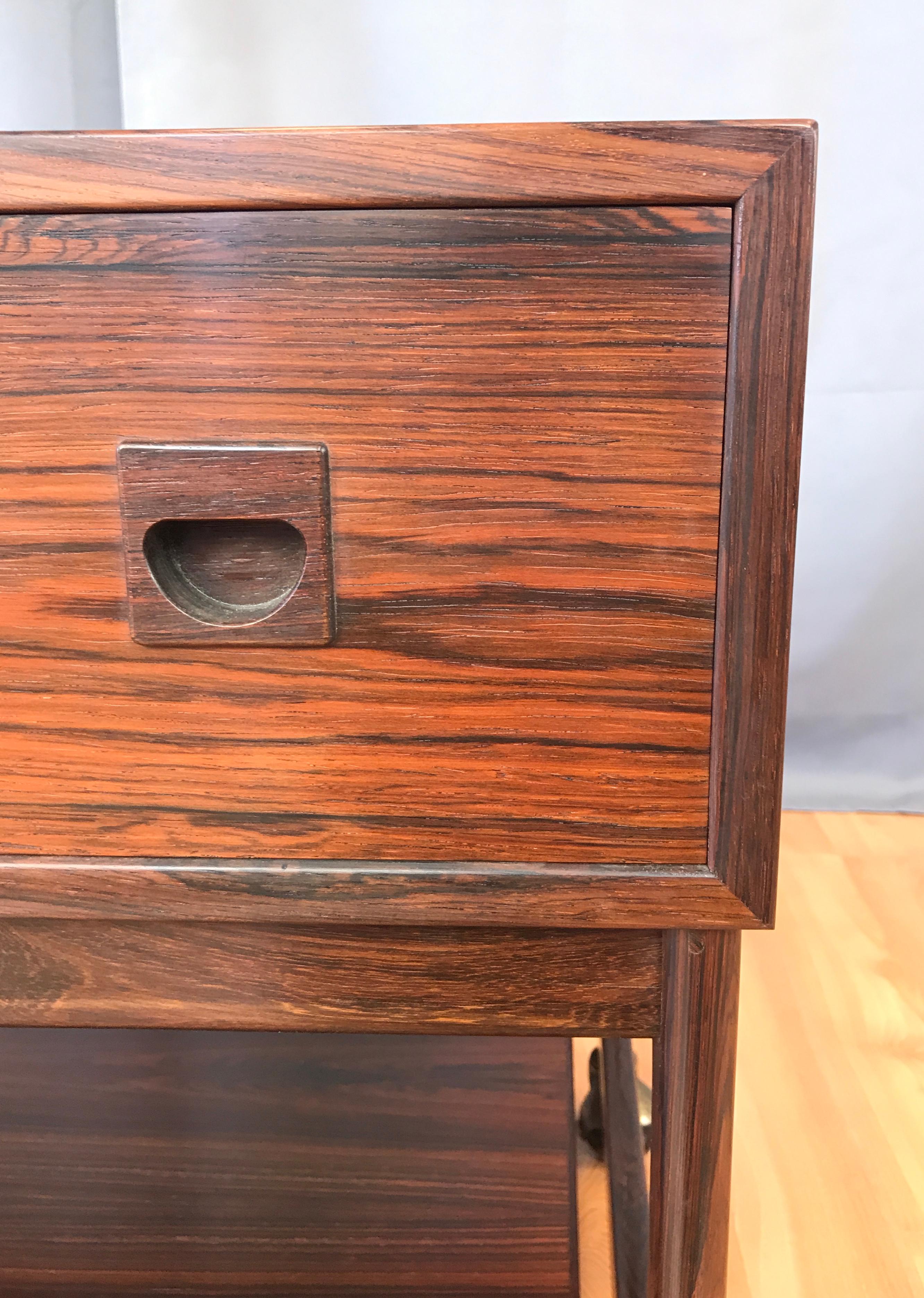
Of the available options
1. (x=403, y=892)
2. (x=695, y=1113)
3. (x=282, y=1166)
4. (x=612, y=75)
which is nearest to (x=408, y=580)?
(x=403, y=892)

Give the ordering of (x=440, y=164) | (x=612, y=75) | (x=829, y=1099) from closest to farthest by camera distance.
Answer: (x=440, y=164) < (x=829, y=1099) < (x=612, y=75)

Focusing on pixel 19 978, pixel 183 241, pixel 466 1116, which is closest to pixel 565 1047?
pixel 466 1116

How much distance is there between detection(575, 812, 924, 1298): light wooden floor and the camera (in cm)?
67

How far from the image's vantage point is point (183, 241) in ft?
1.23

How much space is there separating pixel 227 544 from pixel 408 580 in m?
0.07

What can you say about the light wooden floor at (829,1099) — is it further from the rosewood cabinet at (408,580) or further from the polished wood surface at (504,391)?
the polished wood surface at (504,391)

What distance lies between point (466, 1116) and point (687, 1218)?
0.29 m

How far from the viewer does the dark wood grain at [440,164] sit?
36 cm

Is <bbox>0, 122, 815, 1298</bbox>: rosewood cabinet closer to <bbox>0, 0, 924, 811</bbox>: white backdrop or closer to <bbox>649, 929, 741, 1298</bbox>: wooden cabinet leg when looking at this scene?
<bbox>649, 929, 741, 1298</bbox>: wooden cabinet leg

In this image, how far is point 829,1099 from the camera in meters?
0.83

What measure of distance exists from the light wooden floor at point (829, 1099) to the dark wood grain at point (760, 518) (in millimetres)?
392

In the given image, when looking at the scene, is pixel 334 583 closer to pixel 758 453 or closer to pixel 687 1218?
pixel 758 453

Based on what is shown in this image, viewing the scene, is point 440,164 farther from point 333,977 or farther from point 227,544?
point 333,977

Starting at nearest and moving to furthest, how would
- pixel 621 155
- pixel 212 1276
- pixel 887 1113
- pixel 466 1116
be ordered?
pixel 621 155 < pixel 212 1276 < pixel 466 1116 < pixel 887 1113
